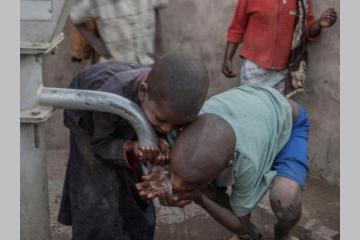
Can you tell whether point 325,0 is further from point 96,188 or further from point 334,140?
point 96,188

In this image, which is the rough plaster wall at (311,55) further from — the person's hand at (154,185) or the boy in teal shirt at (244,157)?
the person's hand at (154,185)

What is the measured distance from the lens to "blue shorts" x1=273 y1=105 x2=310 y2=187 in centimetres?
262

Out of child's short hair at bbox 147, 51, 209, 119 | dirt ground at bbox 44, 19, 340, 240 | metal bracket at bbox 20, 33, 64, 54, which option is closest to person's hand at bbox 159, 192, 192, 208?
child's short hair at bbox 147, 51, 209, 119

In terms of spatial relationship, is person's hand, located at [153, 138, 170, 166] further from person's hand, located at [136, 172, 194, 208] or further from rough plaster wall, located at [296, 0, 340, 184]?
rough plaster wall, located at [296, 0, 340, 184]

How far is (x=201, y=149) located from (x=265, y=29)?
75.3 inches

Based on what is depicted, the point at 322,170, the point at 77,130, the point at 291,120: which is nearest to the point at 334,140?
the point at 322,170

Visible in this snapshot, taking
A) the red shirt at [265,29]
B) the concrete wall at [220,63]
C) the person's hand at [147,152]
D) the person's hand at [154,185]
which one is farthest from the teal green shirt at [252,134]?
the concrete wall at [220,63]

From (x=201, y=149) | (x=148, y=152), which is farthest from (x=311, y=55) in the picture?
(x=148, y=152)

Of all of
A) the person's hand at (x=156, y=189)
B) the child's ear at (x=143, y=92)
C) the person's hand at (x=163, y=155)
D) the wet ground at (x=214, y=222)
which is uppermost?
the child's ear at (x=143, y=92)

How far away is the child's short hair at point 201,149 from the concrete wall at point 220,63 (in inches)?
74.7

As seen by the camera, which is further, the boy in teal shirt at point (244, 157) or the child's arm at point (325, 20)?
the child's arm at point (325, 20)

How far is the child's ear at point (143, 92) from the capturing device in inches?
80.3

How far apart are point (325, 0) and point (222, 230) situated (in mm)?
1595

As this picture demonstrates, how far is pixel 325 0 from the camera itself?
12.6 feet
